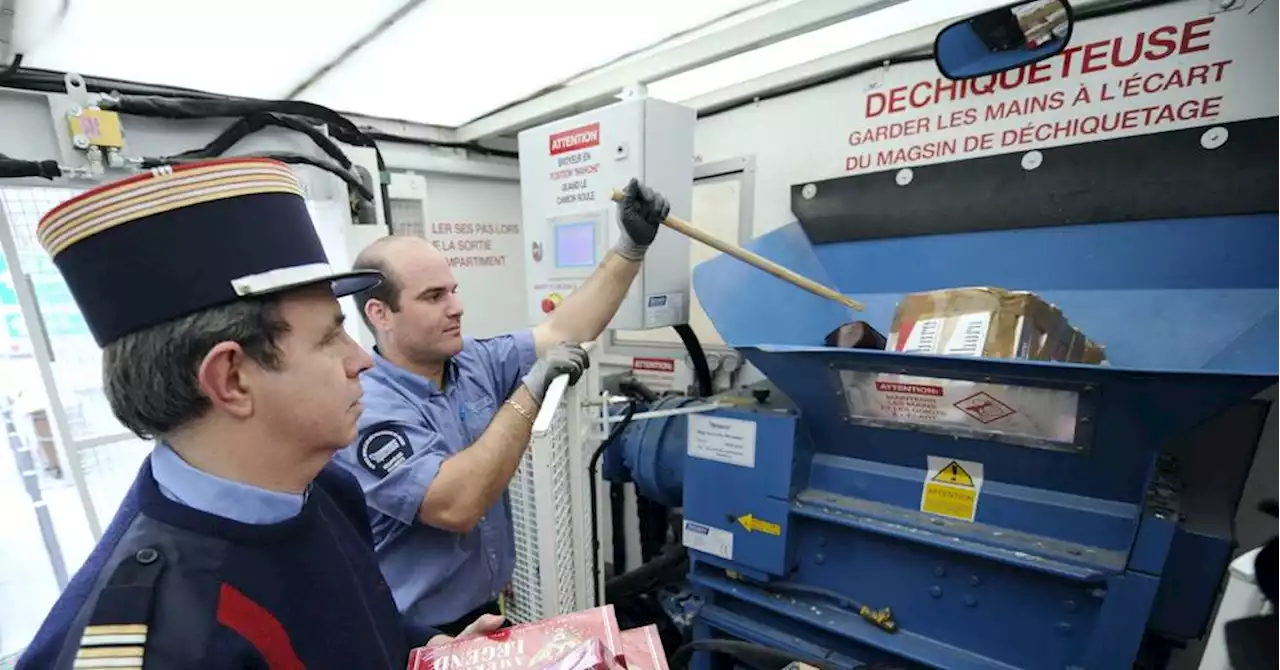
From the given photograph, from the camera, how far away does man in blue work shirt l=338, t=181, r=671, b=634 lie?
3.35 ft

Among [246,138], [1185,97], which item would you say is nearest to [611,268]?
[246,138]

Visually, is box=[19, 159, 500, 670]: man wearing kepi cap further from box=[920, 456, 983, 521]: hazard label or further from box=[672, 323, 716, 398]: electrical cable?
box=[672, 323, 716, 398]: electrical cable

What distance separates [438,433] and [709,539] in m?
0.81

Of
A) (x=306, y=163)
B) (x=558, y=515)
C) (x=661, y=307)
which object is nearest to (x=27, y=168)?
(x=306, y=163)

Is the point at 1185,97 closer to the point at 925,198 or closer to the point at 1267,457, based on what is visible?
the point at 925,198

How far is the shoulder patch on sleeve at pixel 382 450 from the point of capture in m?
1.03

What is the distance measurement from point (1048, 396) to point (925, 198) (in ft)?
2.35

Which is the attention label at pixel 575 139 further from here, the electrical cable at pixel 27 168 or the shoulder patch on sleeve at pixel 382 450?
the electrical cable at pixel 27 168

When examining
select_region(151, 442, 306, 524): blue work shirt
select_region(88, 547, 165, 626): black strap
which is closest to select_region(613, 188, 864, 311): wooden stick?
select_region(151, 442, 306, 524): blue work shirt

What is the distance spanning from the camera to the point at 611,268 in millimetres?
1581

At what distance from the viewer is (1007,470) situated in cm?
113

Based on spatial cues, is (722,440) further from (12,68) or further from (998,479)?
(12,68)

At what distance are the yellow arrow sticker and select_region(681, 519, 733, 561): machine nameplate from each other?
65 millimetres

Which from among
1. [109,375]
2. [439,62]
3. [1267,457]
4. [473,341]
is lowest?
[1267,457]
